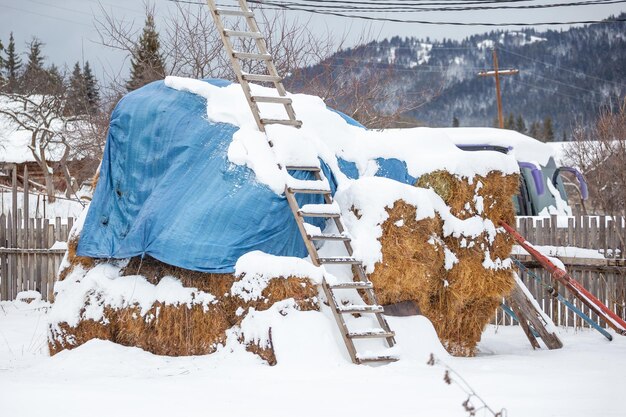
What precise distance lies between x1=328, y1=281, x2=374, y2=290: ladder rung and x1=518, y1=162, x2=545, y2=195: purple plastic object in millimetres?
11209

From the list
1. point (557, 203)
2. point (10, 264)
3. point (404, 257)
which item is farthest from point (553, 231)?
point (10, 264)

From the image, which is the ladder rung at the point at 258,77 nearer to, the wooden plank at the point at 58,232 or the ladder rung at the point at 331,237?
the ladder rung at the point at 331,237

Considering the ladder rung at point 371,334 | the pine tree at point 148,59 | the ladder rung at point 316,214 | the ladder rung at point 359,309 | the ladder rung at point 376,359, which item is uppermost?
the pine tree at point 148,59

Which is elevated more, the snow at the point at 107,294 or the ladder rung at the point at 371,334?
the snow at the point at 107,294

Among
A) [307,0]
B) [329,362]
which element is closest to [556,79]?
[307,0]

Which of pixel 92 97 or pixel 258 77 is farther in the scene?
pixel 92 97

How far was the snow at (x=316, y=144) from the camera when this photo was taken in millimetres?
8000

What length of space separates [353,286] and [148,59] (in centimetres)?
1147

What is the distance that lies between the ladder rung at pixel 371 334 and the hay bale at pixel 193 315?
1.67ft

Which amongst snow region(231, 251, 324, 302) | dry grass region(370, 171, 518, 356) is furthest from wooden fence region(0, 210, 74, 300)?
dry grass region(370, 171, 518, 356)

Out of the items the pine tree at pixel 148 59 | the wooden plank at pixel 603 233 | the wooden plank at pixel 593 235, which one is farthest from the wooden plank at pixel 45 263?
the wooden plank at pixel 603 233

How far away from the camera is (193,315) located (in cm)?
769

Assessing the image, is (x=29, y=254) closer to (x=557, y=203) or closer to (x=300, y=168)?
(x=300, y=168)

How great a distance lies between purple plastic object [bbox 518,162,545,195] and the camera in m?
18.1
